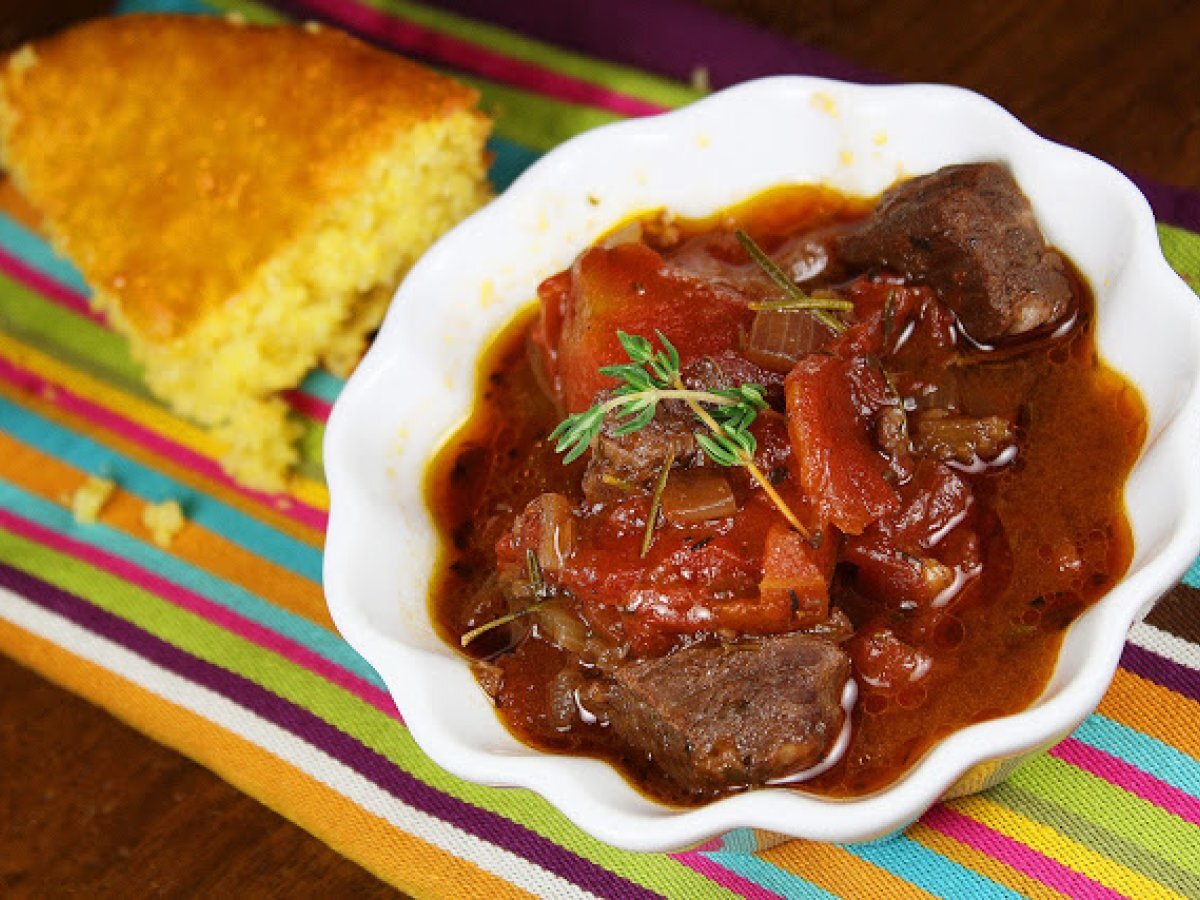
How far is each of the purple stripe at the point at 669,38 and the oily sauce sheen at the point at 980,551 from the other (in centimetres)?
152

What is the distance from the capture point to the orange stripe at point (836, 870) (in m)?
3.32

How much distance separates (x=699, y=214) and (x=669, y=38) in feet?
3.70

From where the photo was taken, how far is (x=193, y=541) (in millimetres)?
4336

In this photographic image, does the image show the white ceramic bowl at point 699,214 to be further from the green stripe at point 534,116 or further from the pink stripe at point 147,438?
the green stripe at point 534,116

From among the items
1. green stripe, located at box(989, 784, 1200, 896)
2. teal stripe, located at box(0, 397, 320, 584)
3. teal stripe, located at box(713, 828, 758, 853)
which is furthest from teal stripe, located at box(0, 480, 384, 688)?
green stripe, located at box(989, 784, 1200, 896)

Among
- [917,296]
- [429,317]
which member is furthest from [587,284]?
[917,296]

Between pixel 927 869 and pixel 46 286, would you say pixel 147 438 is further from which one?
pixel 927 869

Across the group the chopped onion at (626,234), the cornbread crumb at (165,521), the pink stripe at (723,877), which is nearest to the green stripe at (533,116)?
the chopped onion at (626,234)

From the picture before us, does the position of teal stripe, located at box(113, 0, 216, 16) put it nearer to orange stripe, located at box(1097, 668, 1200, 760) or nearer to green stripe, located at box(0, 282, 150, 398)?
green stripe, located at box(0, 282, 150, 398)

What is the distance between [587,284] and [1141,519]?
1351 millimetres

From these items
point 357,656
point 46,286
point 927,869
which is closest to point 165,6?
point 46,286

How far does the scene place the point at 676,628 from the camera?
9.75ft

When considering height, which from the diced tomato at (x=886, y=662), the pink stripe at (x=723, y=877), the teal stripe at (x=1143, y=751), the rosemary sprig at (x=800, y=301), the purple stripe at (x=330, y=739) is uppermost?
the rosemary sprig at (x=800, y=301)

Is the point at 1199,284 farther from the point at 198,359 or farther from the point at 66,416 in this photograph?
the point at 66,416
